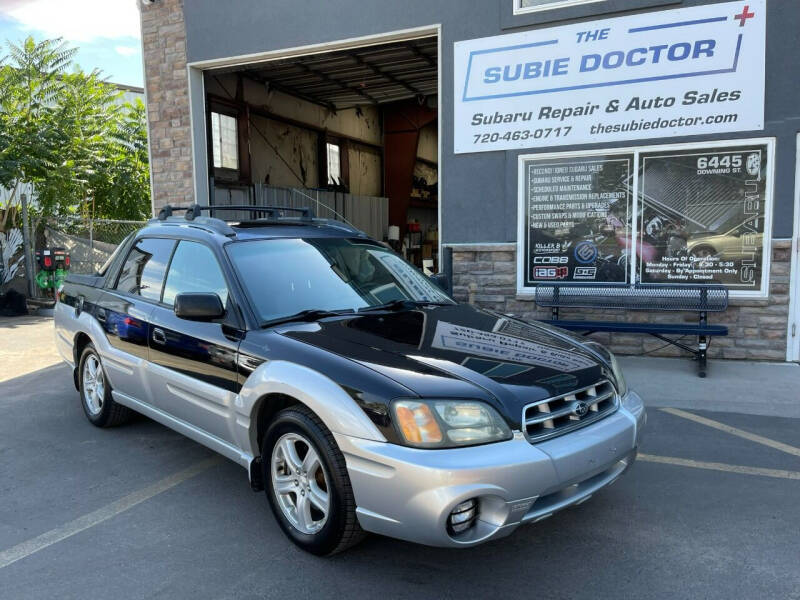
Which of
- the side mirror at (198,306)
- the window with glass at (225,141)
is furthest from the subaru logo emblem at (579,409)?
the window with glass at (225,141)

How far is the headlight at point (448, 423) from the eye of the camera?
8.53 feet

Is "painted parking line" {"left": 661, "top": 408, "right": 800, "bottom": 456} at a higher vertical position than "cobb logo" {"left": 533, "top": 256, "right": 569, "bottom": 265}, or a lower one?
lower

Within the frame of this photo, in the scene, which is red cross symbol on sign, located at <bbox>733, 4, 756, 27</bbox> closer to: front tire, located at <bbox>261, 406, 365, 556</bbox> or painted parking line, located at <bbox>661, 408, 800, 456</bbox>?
painted parking line, located at <bbox>661, 408, 800, 456</bbox>

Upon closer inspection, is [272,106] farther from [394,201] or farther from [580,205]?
[580,205]

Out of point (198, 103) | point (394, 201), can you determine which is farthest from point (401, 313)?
point (394, 201)

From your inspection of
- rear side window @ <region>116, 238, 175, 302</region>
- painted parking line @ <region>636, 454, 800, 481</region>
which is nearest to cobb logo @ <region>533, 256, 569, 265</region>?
painted parking line @ <region>636, 454, 800, 481</region>

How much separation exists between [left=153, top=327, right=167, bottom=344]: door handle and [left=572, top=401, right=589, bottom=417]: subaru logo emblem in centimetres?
262

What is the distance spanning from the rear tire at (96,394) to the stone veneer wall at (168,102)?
18.2ft

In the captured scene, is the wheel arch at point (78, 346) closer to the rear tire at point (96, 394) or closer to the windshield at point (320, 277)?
the rear tire at point (96, 394)

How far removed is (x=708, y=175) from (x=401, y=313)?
519cm

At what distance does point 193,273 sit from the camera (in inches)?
159

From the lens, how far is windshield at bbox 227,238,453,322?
12.0 feet

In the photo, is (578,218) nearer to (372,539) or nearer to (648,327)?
(648,327)

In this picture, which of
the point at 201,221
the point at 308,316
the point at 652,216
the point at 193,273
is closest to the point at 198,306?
the point at 308,316
